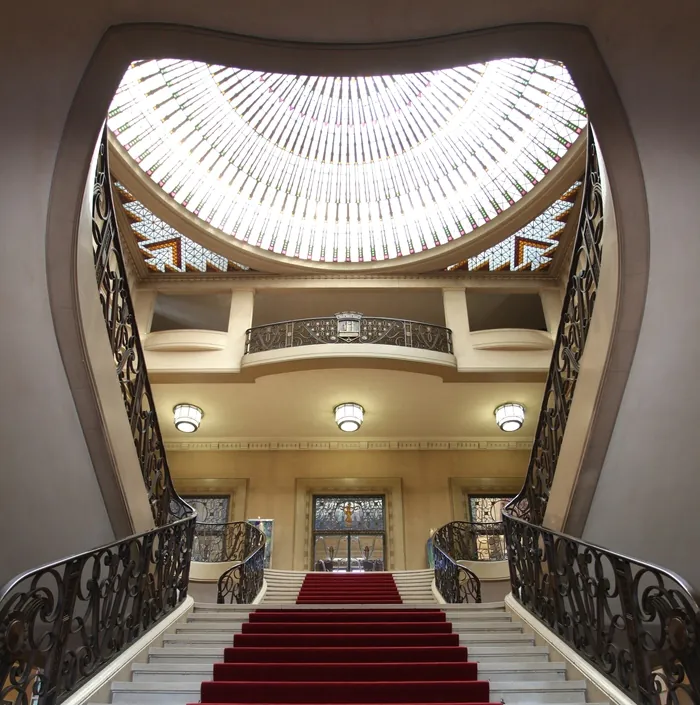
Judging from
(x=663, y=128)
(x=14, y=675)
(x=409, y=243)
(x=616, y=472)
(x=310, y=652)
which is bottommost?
(x=310, y=652)

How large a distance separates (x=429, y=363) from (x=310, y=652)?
23.6ft

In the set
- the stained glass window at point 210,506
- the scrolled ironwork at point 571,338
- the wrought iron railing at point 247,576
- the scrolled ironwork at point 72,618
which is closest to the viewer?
the scrolled ironwork at point 72,618

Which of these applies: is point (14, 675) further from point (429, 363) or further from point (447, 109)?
point (447, 109)

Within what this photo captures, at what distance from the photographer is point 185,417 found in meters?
11.3

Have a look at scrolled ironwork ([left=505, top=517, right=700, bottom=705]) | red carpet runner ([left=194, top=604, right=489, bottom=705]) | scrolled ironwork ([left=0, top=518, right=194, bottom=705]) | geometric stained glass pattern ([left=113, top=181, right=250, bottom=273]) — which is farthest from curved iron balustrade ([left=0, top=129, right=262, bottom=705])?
geometric stained glass pattern ([left=113, top=181, right=250, bottom=273])

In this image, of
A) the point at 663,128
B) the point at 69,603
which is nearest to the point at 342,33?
the point at 663,128

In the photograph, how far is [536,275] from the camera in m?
11.9

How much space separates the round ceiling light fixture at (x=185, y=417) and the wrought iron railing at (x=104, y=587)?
576cm

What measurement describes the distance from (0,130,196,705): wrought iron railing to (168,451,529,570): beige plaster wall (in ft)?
22.7

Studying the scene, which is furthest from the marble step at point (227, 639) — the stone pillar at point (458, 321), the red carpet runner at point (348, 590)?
the stone pillar at point (458, 321)

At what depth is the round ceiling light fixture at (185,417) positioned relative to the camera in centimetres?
1131

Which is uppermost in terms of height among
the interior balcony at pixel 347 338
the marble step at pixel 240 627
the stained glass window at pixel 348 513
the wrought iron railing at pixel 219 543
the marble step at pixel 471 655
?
the interior balcony at pixel 347 338

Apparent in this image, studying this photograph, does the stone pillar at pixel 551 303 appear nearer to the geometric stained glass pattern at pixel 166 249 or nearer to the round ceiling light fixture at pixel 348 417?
the round ceiling light fixture at pixel 348 417

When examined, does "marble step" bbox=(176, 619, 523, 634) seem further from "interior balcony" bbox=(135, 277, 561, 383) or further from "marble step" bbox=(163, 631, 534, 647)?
"interior balcony" bbox=(135, 277, 561, 383)
